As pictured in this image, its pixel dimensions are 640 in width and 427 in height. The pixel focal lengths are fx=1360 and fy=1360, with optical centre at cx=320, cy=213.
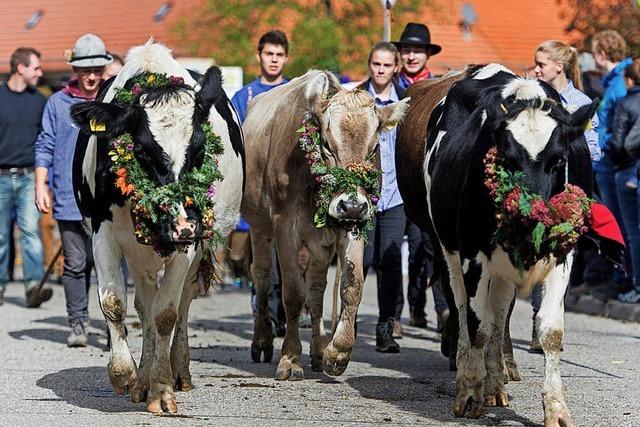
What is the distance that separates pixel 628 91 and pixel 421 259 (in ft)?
10.2

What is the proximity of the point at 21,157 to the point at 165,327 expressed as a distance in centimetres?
850

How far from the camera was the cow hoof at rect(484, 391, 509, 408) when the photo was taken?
363 inches

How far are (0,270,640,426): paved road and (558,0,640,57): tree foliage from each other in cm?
817

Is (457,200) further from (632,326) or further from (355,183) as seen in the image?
(632,326)

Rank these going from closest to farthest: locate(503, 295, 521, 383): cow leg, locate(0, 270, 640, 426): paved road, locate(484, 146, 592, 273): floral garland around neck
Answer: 1. locate(484, 146, 592, 273): floral garland around neck
2. locate(0, 270, 640, 426): paved road
3. locate(503, 295, 521, 383): cow leg

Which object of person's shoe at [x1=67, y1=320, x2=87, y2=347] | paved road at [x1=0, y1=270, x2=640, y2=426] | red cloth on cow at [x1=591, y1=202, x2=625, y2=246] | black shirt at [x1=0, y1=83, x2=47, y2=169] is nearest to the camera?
paved road at [x1=0, y1=270, x2=640, y2=426]

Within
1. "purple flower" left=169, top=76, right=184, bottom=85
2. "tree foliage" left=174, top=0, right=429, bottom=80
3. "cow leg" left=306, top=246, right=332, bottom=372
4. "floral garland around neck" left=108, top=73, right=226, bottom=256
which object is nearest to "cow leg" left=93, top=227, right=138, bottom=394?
"floral garland around neck" left=108, top=73, right=226, bottom=256

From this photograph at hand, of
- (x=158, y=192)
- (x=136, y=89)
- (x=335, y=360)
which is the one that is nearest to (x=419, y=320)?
(x=335, y=360)

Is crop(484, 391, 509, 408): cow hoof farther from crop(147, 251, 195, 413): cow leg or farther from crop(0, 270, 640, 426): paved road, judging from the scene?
crop(147, 251, 195, 413): cow leg

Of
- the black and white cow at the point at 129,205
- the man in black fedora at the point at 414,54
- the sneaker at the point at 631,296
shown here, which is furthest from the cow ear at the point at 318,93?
the sneaker at the point at 631,296

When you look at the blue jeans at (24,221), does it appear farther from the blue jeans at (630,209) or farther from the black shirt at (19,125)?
the blue jeans at (630,209)

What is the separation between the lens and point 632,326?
47.8 ft

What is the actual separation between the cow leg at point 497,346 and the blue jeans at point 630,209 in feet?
21.0

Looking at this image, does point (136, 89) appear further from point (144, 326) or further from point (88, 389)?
point (88, 389)
